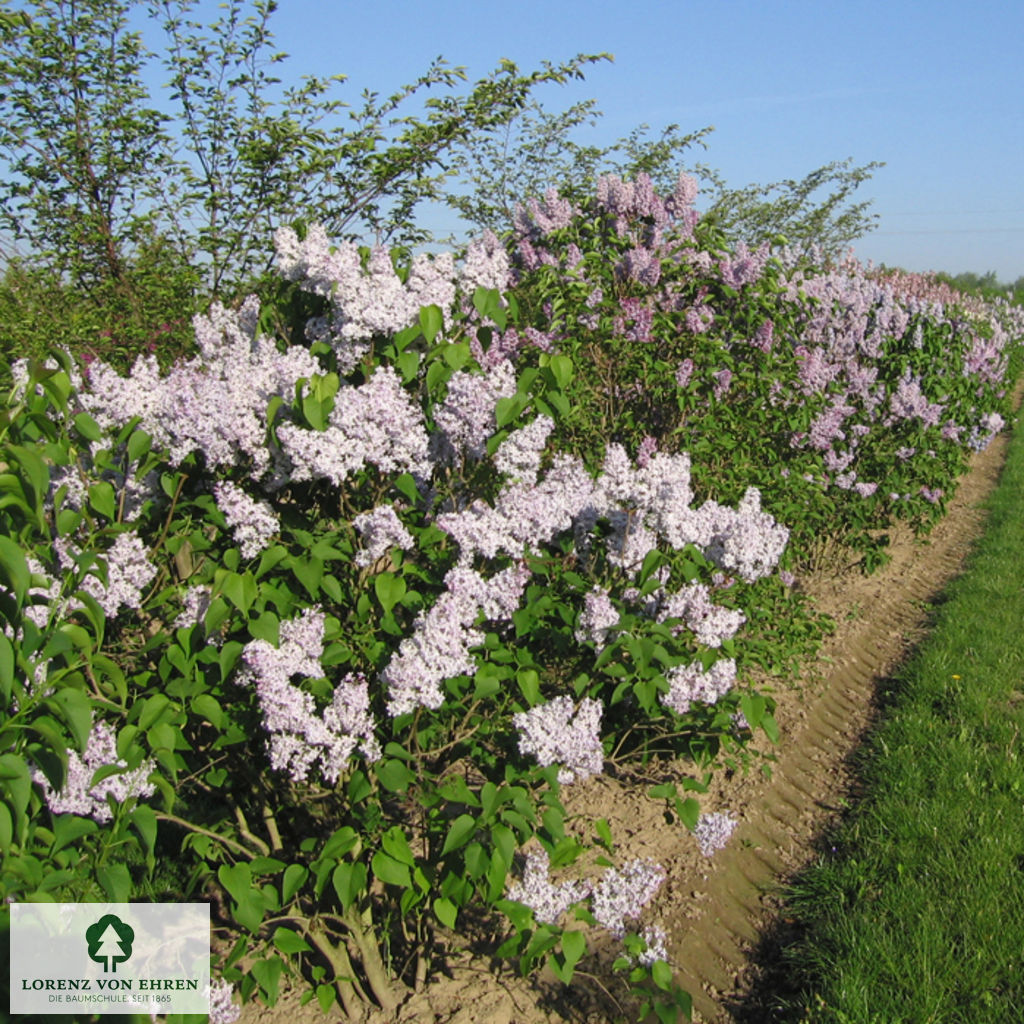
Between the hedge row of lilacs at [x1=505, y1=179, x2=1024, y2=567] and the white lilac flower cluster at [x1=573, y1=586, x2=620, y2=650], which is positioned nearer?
the white lilac flower cluster at [x1=573, y1=586, x2=620, y2=650]

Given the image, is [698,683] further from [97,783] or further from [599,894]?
[97,783]

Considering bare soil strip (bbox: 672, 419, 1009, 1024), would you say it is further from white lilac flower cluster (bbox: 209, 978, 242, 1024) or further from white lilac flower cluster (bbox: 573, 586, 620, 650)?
white lilac flower cluster (bbox: 209, 978, 242, 1024)

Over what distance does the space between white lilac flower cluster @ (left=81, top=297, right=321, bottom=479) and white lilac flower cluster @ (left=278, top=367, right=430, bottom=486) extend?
0.12 metres

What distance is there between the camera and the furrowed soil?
8.42 feet

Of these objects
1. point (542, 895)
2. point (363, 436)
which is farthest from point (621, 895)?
point (363, 436)

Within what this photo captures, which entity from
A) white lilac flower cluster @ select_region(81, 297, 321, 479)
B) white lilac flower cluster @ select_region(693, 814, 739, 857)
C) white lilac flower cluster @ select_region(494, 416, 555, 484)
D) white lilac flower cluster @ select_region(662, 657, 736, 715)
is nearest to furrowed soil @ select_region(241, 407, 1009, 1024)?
white lilac flower cluster @ select_region(693, 814, 739, 857)

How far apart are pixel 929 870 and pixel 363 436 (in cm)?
246

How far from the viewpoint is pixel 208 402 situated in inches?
82.0

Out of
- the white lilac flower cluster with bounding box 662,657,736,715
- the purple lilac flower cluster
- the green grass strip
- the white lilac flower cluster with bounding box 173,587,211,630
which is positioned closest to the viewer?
the white lilac flower cluster with bounding box 173,587,211,630

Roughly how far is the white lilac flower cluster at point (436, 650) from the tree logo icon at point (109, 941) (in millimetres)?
701

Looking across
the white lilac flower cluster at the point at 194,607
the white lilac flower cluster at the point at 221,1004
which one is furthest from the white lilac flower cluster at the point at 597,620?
the white lilac flower cluster at the point at 221,1004

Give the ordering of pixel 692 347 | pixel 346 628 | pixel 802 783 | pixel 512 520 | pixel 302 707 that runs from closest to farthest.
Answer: pixel 302 707 → pixel 512 520 → pixel 346 628 → pixel 802 783 → pixel 692 347

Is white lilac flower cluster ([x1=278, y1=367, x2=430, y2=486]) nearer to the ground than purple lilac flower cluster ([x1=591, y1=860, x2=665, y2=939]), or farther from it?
farther from it

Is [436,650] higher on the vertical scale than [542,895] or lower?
higher
